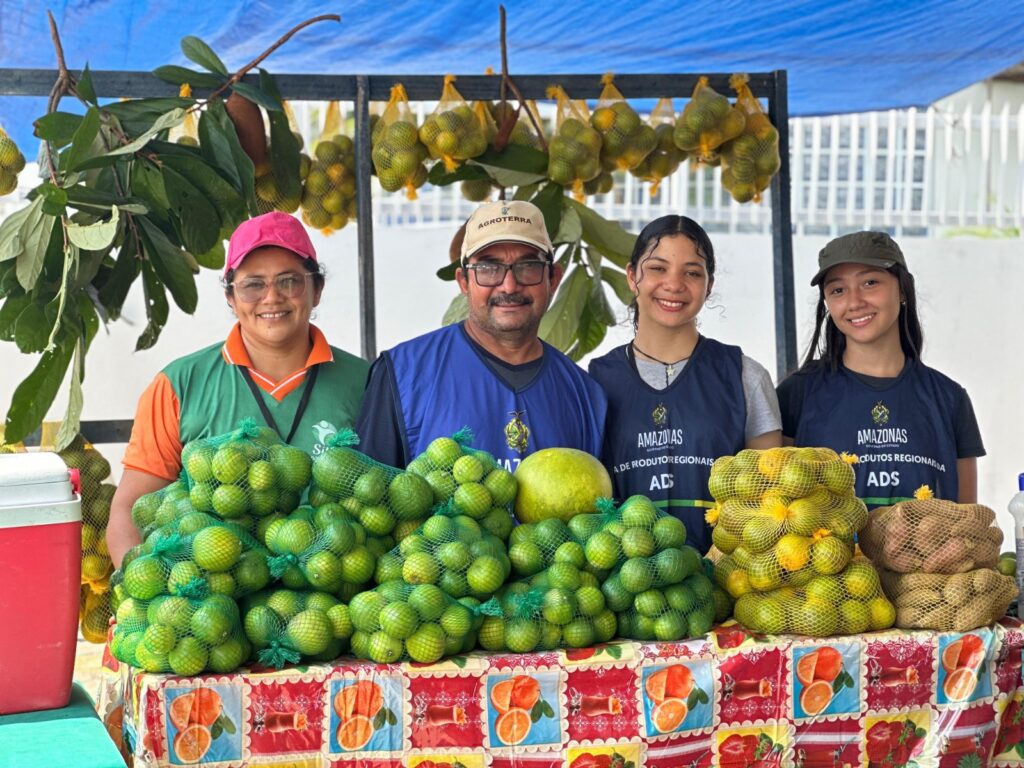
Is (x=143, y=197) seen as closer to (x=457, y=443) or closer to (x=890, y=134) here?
(x=457, y=443)

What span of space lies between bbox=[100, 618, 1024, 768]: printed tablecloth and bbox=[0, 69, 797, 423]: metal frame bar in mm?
2124

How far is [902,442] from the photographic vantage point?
317 cm

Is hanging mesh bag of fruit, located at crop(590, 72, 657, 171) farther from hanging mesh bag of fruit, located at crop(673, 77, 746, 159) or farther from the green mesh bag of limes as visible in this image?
the green mesh bag of limes

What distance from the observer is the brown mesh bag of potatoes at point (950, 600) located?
7.95 ft

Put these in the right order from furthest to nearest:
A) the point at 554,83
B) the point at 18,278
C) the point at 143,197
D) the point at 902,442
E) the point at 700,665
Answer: the point at 554,83
the point at 143,197
the point at 18,278
the point at 902,442
the point at 700,665

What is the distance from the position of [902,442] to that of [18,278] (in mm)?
2511

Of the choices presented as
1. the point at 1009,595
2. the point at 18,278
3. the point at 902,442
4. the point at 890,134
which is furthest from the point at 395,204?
the point at 1009,595

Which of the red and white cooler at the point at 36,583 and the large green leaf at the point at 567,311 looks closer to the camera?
the red and white cooler at the point at 36,583

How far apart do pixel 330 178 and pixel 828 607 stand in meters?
2.75

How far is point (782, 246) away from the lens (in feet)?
15.1

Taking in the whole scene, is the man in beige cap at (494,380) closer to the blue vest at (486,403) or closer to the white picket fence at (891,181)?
the blue vest at (486,403)

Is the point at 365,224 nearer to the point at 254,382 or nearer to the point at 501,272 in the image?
the point at 254,382

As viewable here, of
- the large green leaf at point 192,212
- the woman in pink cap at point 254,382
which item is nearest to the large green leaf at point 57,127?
the large green leaf at point 192,212

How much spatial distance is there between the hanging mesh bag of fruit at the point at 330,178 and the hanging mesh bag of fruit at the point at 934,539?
262cm
